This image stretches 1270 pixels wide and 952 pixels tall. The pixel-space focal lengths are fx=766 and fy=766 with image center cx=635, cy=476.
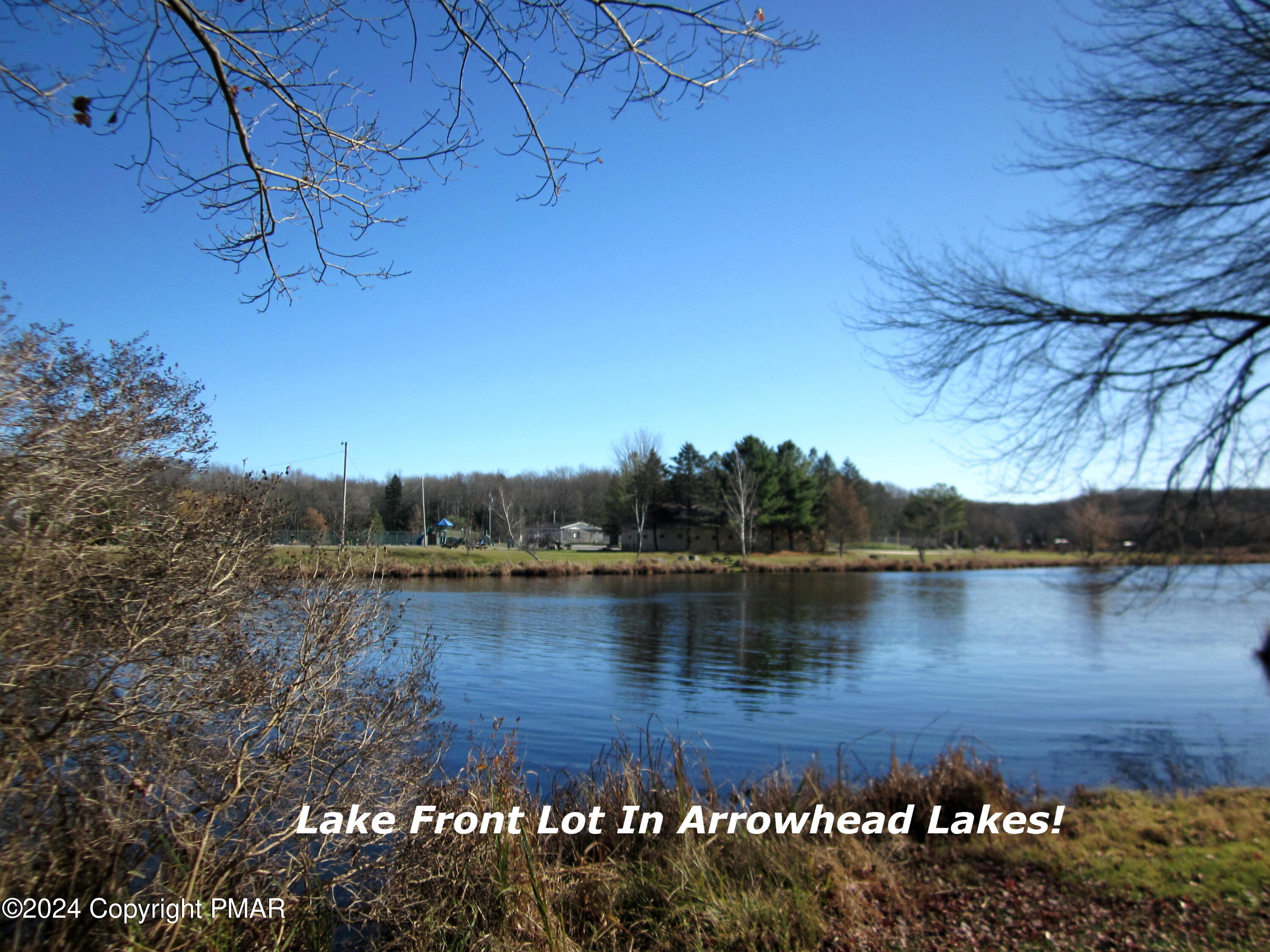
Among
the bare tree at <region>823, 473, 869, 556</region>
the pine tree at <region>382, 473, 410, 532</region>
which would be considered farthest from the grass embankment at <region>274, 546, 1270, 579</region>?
the bare tree at <region>823, 473, 869, 556</region>

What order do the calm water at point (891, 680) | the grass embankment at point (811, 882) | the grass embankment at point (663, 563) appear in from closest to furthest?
the grass embankment at point (811, 882)
the calm water at point (891, 680)
the grass embankment at point (663, 563)

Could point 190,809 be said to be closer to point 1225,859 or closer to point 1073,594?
point 1073,594

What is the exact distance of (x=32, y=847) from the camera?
3635 mm

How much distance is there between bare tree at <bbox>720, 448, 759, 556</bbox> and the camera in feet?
223

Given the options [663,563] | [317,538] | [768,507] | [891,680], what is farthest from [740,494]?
[317,538]

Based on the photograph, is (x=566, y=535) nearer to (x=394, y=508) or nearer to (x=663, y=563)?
(x=663, y=563)

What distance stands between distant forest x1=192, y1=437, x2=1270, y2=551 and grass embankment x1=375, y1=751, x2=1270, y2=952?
2680 millimetres

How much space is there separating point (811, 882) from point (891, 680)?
1366 centimetres

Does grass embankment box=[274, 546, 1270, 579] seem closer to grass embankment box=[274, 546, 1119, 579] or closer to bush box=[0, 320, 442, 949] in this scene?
grass embankment box=[274, 546, 1119, 579]

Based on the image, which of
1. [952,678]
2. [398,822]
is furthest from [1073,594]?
[952,678]

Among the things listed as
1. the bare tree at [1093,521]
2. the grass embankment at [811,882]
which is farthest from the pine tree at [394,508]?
the bare tree at [1093,521]

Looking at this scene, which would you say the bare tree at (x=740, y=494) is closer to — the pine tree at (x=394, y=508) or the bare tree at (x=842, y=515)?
the bare tree at (x=842, y=515)

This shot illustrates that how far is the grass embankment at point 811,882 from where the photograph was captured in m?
4.56

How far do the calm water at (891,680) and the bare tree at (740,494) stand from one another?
3404 centimetres
